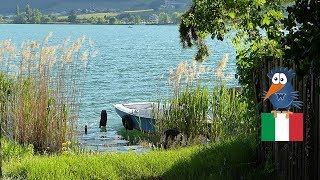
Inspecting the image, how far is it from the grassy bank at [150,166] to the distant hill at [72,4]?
5298 inches

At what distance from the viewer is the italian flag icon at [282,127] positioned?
5641 millimetres

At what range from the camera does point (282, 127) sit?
5715 mm

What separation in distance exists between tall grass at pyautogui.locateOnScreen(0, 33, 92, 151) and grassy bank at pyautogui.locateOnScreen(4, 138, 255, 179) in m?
2.25

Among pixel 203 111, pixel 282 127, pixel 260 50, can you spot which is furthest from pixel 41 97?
pixel 282 127

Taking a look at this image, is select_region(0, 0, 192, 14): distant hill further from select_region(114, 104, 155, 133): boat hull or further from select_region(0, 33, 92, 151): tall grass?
select_region(0, 33, 92, 151): tall grass

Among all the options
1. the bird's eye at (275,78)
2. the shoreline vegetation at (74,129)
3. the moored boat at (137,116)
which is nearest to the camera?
the bird's eye at (275,78)

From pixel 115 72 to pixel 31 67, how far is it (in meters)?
29.6

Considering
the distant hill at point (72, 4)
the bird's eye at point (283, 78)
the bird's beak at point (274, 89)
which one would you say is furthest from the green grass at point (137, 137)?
the distant hill at point (72, 4)

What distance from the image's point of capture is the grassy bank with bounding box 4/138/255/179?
287 inches

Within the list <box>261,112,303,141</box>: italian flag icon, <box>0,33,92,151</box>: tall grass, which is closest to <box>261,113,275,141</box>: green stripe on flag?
<box>261,112,303,141</box>: italian flag icon

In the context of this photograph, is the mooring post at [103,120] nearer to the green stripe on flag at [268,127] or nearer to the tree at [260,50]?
the tree at [260,50]

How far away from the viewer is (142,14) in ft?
456

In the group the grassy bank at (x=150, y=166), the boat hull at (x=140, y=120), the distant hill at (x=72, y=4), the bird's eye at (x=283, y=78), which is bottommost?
the boat hull at (x=140, y=120)

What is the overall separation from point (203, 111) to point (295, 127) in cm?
622
